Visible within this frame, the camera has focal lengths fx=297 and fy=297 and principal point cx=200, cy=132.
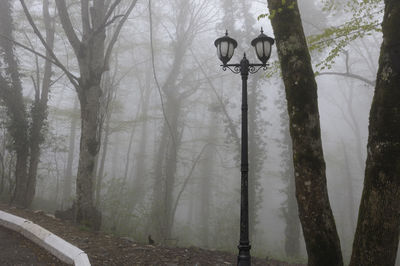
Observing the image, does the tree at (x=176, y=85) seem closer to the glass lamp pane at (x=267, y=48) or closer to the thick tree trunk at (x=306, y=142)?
the glass lamp pane at (x=267, y=48)

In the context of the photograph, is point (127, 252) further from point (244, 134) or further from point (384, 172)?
point (384, 172)

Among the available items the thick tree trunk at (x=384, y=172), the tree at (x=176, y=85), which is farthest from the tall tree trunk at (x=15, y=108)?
the thick tree trunk at (x=384, y=172)

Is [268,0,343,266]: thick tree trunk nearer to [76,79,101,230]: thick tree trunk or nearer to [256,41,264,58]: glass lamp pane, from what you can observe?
[256,41,264,58]: glass lamp pane

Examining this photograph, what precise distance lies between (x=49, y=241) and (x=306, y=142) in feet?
13.9

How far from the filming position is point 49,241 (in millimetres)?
4781

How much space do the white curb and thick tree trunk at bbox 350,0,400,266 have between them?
3372 mm

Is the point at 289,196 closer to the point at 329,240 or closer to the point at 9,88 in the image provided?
the point at 329,240

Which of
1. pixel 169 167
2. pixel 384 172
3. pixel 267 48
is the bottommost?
pixel 384 172

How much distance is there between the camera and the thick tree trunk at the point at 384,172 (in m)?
3.15

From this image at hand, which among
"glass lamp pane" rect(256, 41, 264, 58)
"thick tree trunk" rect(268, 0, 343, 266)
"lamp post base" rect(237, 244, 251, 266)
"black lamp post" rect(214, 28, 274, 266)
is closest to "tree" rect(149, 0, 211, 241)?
"black lamp post" rect(214, 28, 274, 266)

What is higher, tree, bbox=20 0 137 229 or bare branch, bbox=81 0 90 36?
bare branch, bbox=81 0 90 36

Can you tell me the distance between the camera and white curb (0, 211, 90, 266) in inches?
162

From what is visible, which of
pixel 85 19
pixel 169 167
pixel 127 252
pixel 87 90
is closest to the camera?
pixel 127 252

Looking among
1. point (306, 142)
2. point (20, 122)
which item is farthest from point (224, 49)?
point (20, 122)
